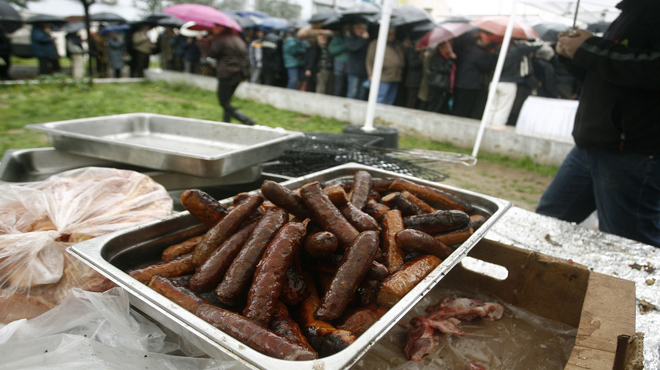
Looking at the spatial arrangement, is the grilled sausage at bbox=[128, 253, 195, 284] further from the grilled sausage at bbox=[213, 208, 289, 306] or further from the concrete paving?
the concrete paving

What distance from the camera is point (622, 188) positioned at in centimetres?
282

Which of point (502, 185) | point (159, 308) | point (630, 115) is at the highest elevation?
point (630, 115)

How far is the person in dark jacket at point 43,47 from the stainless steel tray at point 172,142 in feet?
47.7

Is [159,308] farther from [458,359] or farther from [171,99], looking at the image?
[171,99]

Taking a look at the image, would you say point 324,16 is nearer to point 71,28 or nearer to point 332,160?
point 332,160

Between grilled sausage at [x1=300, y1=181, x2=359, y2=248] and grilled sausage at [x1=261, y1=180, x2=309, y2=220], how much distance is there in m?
0.05

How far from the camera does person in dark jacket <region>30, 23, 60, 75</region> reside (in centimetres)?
1409

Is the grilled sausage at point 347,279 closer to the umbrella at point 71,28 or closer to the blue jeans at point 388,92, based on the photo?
the blue jeans at point 388,92

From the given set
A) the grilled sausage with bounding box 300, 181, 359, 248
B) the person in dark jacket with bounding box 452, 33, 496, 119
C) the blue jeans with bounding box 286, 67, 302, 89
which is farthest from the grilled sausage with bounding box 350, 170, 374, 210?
the blue jeans with bounding box 286, 67, 302, 89

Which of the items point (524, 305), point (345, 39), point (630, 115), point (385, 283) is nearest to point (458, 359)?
point (524, 305)

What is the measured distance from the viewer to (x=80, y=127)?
3.24 metres

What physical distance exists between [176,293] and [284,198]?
568 mm

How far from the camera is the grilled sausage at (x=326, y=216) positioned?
146 cm

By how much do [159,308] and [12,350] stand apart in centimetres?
44
